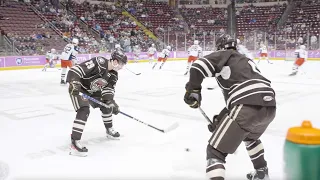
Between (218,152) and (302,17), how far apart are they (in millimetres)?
23461

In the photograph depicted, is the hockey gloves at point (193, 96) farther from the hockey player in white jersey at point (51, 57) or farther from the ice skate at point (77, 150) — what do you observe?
the hockey player in white jersey at point (51, 57)

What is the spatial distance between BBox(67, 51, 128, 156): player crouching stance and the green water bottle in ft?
7.67

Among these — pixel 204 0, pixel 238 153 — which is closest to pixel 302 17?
pixel 204 0

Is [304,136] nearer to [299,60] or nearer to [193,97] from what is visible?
[193,97]

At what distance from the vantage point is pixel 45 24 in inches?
699

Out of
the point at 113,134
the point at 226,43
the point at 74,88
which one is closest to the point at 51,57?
the point at 113,134

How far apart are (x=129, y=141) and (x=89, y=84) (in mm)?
769

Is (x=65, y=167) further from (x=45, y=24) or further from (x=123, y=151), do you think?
(x=45, y=24)

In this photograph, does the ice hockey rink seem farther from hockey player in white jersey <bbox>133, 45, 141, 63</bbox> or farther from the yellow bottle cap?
hockey player in white jersey <bbox>133, 45, 141, 63</bbox>

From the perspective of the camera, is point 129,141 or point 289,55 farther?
point 289,55

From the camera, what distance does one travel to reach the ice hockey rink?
2770 millimetres

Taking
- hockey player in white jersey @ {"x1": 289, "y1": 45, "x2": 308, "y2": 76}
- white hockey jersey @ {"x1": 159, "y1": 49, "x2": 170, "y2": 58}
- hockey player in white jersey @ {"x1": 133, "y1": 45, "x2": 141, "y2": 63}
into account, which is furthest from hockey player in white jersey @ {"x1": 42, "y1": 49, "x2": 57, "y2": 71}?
hockey player in white jersey @ {"x1": 289, "y1": 45, "x2": 308, "y2": 76}

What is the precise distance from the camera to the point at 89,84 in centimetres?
338

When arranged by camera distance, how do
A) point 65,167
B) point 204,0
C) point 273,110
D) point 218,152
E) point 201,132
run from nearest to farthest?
point 218,152, point 273,110, point 65,167, point 201,132, point 204,0
